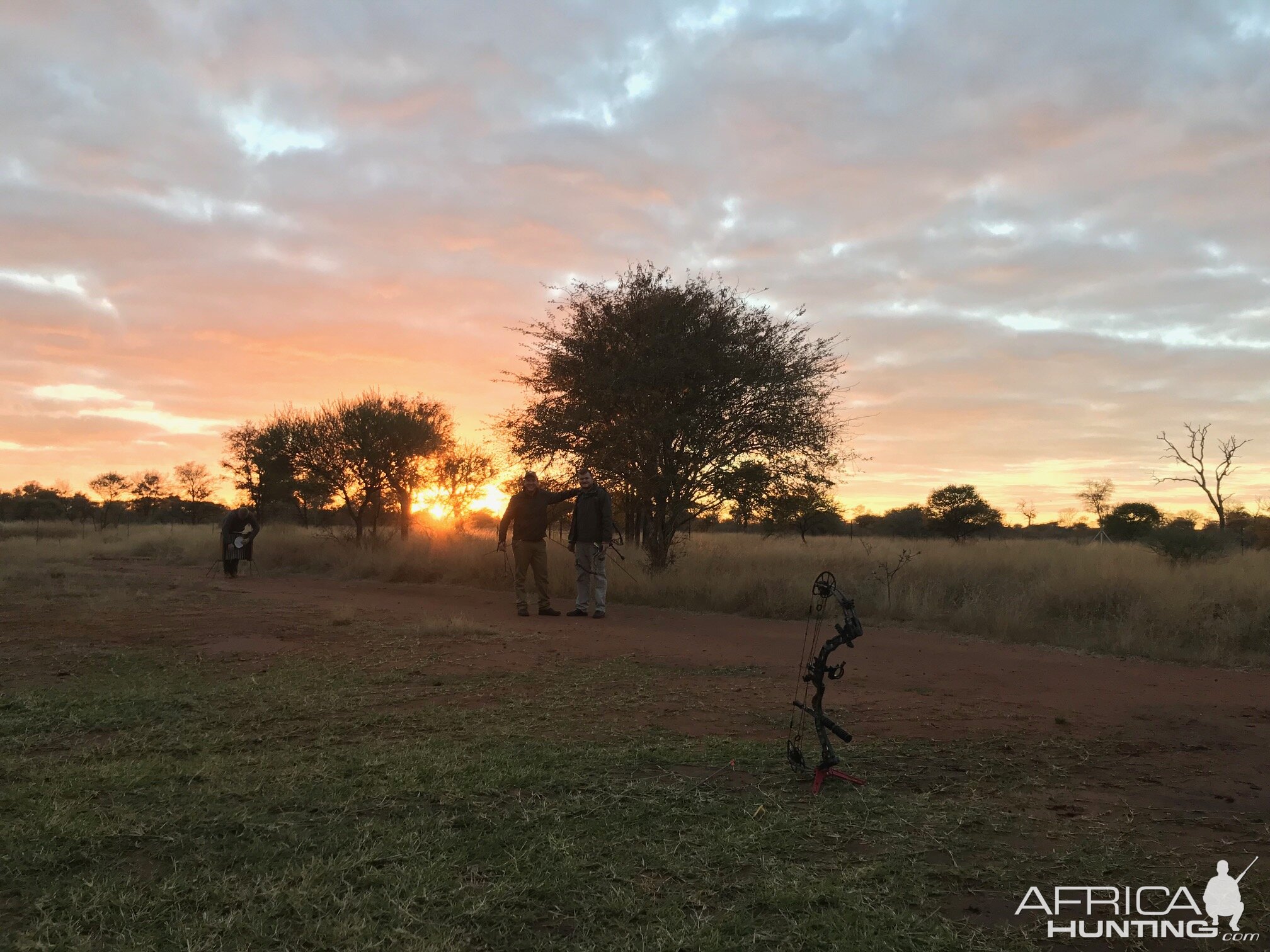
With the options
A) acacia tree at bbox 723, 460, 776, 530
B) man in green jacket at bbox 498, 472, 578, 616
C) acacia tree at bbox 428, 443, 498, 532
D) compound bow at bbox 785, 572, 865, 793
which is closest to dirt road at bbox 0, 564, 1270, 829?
man in green jacket at bbox 498, 472, 578, 616

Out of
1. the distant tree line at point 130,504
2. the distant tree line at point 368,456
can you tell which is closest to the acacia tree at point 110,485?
the distant tree line at point 130,504

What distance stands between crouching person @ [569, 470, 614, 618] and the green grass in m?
6.38

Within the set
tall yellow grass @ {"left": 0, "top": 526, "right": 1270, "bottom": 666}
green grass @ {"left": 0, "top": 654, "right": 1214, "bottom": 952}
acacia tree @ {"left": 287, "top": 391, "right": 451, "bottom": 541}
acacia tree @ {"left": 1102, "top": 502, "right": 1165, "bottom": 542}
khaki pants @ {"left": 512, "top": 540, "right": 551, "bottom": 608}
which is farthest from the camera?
acacia tree @ {"left": 1102, "top": 502, "right": 1165, "bottom": 542}

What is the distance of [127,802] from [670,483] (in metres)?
13.1

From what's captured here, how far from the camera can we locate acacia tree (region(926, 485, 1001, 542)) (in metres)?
46.6

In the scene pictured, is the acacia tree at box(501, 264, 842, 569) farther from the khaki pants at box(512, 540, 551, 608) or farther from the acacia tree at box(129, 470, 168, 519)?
the acacia tree at box(129, 470, 168, 519)

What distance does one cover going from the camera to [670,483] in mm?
16812

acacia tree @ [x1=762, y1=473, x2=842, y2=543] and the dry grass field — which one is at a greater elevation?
acacia tree @ [x1=762, y1=473, x2=842, y2=543]

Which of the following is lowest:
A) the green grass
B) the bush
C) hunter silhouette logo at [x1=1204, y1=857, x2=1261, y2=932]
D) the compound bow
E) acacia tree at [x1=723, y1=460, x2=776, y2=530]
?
the green grass

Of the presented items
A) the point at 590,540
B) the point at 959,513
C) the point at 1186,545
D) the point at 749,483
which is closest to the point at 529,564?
the point at 590,540

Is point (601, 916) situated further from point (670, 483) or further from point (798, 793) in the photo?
point (670, 483)

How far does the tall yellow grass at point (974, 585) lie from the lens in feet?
35.2

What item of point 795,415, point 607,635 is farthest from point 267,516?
point 607,635

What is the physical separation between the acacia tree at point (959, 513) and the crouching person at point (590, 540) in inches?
1480
